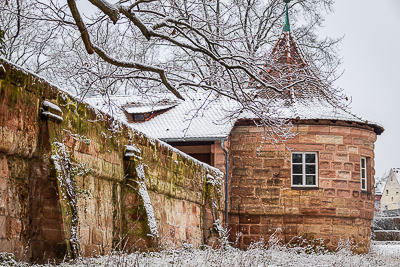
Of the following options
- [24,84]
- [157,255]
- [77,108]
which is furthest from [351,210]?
[24,84]

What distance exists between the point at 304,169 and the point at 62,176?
1210 centimetres

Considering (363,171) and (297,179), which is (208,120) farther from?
(363,171)

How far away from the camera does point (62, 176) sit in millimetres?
7008

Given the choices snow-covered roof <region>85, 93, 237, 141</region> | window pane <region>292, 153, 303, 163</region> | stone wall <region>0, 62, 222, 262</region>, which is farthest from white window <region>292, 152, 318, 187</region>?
stone wall <region>0, 62, 222, 262</region>

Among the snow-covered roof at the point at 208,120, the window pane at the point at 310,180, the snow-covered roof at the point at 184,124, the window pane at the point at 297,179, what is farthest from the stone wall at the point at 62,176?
the window pane at the point at 310,180

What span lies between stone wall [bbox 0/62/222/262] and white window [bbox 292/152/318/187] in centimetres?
806

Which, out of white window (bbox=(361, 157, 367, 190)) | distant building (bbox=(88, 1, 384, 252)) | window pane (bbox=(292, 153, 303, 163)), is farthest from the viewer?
white window (bbox=(361, 157, 367, 190))

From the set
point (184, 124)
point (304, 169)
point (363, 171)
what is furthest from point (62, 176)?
point (363, 171)

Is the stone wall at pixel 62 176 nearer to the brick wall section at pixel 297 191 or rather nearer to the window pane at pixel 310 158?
the brick wall section at pixel 297 191

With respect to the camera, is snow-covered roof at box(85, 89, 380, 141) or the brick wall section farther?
the brick wall section

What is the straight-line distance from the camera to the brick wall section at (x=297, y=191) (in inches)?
696

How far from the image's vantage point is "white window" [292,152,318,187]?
59.3ft

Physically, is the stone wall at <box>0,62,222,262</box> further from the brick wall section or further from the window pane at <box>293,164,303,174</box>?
the window pane at <box>293,164,303,174</box>

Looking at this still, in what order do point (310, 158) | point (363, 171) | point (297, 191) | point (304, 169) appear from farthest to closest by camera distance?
point (363, 171)
point (310, 158)
point (304, 169)
point (297, 191)
